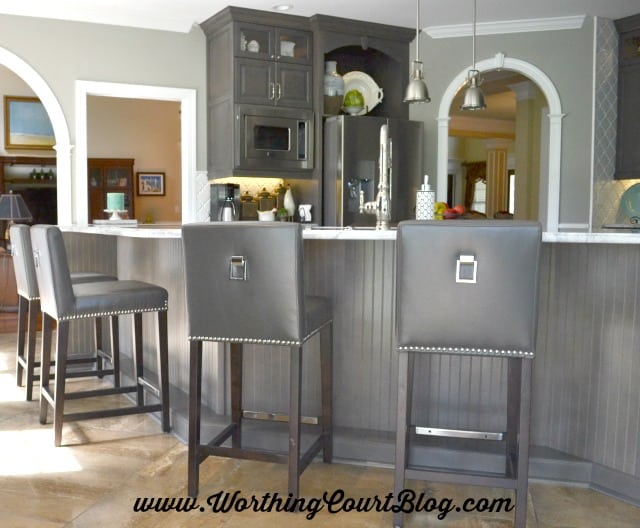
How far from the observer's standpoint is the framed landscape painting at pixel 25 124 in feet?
31.3

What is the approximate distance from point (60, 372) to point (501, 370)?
182 centimetres

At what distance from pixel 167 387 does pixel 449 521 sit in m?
1.44

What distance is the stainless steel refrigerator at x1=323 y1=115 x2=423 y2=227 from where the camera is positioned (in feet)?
17.8

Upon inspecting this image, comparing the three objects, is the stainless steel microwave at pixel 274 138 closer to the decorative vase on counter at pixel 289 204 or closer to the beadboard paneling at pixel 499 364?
the decorative vase on counter at pixel 289 204

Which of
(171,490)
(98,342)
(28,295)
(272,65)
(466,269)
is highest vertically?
(272,65)

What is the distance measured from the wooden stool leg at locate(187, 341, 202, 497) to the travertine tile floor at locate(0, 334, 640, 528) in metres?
0.07

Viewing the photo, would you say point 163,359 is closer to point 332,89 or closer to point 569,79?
point 332,89

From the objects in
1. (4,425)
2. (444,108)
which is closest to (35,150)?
(444,108)

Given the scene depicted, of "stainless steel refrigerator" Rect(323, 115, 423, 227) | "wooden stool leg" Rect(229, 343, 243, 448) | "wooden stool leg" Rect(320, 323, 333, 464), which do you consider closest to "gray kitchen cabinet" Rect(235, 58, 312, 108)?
"stainless steel refrigerator" Rect(323, 115, 423, 227)

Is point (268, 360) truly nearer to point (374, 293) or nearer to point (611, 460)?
point (374, 293)

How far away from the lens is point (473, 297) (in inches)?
84.4

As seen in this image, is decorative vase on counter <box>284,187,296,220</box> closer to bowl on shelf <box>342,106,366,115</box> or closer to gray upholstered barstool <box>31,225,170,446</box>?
bowl on shelf <box>342,106,366,115</box>

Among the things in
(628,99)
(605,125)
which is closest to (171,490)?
(605,125)

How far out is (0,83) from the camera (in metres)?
9.43
